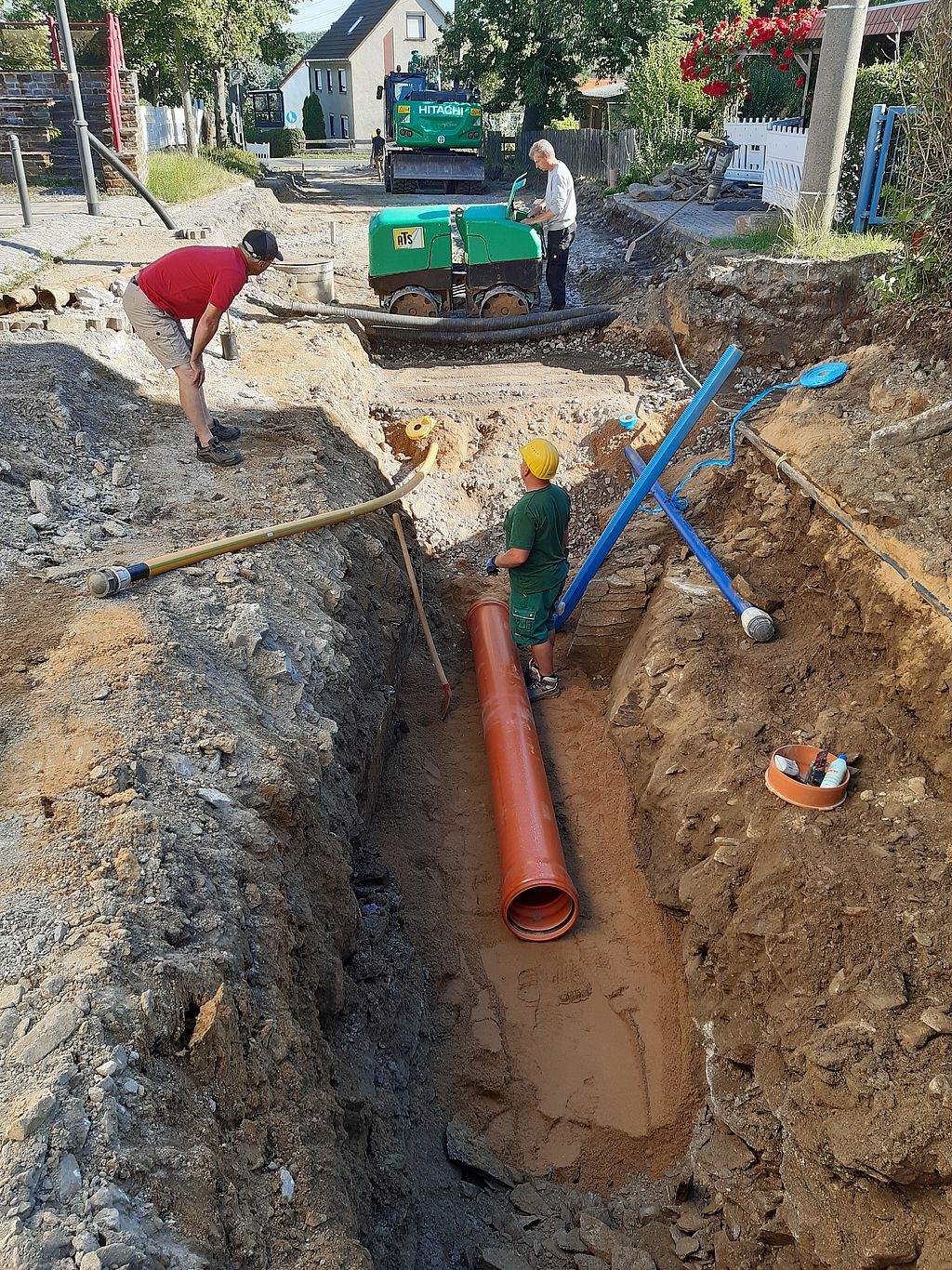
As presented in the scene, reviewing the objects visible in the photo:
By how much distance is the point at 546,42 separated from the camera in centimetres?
2581

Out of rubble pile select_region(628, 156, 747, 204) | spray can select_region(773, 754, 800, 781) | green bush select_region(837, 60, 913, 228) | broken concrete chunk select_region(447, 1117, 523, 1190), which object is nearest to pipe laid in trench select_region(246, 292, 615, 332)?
green bush select_region(837, 60, 913, 228)

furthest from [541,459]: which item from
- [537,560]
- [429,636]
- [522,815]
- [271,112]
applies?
[271,112]

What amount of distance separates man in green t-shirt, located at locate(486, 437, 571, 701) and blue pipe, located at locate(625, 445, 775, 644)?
Answer: 0.83 meters

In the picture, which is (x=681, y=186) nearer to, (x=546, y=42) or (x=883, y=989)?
(x=546, y=42)

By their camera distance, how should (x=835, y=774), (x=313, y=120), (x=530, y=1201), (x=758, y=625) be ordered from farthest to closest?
(x=313, y=120), (x=758, y=625), (x=835, y=774), (x=530, y=1201)

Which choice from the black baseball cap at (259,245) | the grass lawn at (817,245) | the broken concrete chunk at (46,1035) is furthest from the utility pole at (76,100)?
the broken concrete chunk at (46,1035)

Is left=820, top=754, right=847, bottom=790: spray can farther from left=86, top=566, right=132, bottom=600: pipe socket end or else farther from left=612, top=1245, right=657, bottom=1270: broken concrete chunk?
left=86, top=566, right=132, bottom=600: pipe socket end

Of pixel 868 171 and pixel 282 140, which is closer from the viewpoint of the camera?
pixel 868 171

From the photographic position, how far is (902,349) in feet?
20.5

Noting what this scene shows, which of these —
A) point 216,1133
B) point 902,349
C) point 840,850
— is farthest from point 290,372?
point 216,1133

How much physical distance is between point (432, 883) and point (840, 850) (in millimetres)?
2193

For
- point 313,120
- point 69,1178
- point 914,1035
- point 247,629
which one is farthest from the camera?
point 313,120

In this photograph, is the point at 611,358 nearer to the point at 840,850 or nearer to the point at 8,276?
the point at 8,276

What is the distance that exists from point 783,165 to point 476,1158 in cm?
1284
